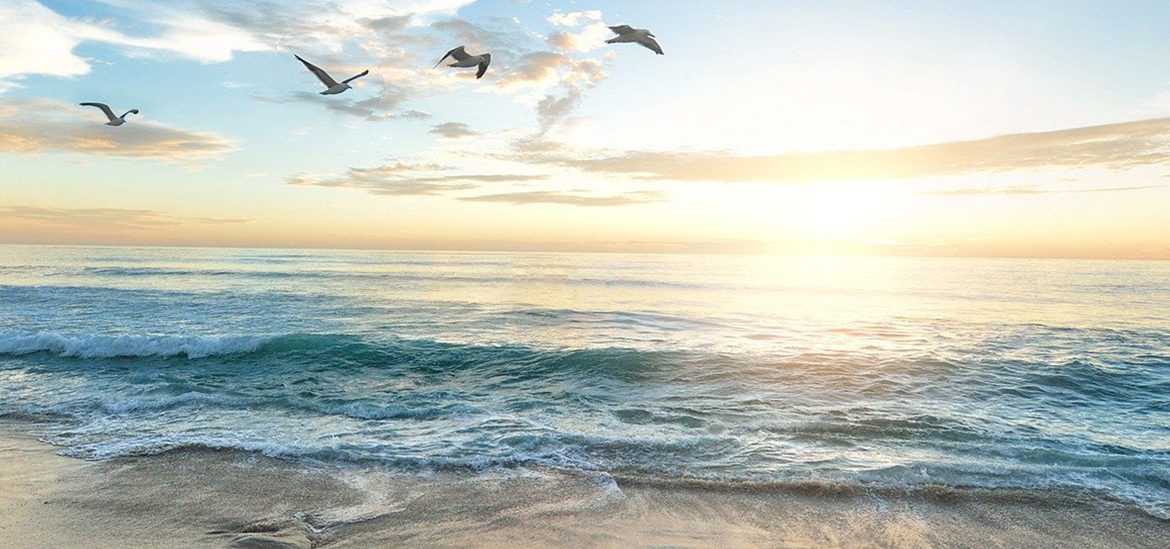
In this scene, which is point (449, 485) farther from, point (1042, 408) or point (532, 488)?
point (1042, 408)

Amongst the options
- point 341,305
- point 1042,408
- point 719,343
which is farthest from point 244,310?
point 1042,408

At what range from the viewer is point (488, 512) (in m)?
6.31

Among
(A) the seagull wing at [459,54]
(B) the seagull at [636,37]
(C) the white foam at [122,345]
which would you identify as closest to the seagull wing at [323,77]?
(A) the seagull wing at [459,54]

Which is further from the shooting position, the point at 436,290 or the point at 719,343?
the point at 436,290

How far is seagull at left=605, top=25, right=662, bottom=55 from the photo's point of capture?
26.1 feet

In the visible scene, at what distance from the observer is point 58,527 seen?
5.76 metres

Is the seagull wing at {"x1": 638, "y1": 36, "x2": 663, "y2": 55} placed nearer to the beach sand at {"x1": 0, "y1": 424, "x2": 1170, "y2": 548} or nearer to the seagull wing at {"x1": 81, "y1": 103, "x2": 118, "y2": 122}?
the beach sand at {"x1": 0, "y1": 424, "x2": 1170, "y2": 548}

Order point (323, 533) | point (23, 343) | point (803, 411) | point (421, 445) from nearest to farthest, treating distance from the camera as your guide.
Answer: point (323, 533) < point (421, 445) < point (803, 411) < point (23, 343)

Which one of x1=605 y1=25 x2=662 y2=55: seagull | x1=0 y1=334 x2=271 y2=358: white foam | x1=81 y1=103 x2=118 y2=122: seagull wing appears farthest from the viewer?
x1=0 y1=334 x2=271 y2=358: white foam

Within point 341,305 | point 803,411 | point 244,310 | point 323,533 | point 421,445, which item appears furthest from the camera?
point 341,305

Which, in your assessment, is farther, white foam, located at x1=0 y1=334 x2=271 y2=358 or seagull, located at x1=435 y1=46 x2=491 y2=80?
white foam, located at x1=0 y1=334 x2=271 y2=358

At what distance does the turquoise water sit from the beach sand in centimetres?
48

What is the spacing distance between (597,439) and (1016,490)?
4.86 meters

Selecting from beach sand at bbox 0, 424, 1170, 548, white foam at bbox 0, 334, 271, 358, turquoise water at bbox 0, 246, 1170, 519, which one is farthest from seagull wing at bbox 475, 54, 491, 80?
white foam at bbox 0, 334, 271, 358
